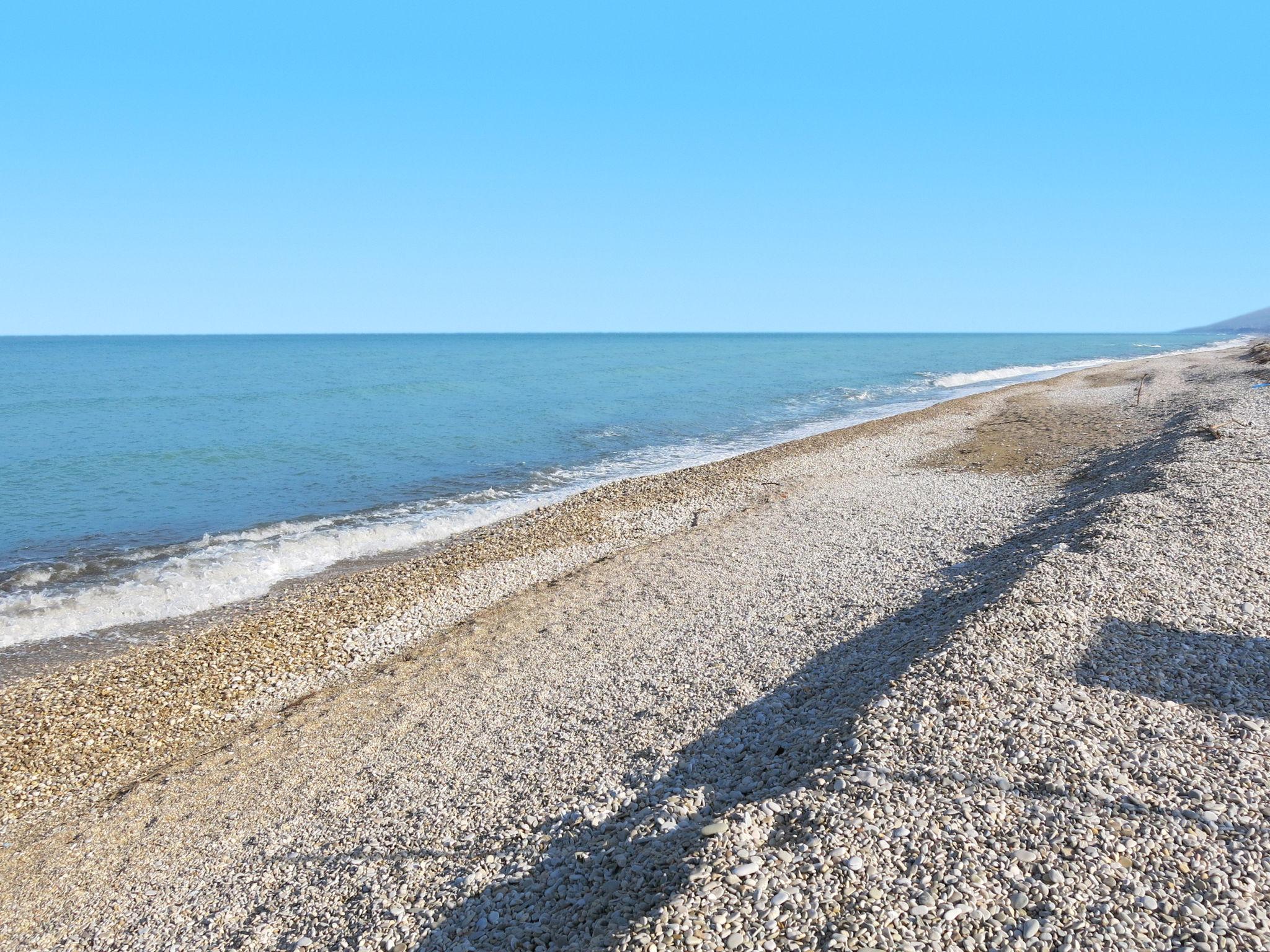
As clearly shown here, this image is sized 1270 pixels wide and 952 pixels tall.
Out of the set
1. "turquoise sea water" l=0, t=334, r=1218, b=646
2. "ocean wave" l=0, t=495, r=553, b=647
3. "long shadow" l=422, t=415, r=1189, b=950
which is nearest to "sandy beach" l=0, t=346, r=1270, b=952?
"long shadow" l=422, t=415, r=1189, b=950

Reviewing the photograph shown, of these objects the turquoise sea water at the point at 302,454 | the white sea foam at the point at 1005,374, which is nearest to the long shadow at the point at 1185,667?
the turquoise sea water at the point at 302,454

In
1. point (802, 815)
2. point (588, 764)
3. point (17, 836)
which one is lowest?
point (17, 836)

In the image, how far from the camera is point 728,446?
103 ft

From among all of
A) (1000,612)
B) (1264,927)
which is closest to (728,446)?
(1000,612)

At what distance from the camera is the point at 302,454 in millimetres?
29875

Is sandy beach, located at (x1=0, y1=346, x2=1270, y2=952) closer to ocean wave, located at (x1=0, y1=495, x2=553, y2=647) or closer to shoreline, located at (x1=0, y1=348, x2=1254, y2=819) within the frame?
shoreline, located at (x1=0, y1=348, x2=1254, y2=819)

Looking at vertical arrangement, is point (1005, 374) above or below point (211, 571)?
above

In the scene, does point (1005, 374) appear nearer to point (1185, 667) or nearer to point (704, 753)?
point (1185, 667)

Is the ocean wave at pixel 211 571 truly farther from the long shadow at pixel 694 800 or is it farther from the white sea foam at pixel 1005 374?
the white sea foam at pixel 1005 374

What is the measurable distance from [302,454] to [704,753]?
26.0m

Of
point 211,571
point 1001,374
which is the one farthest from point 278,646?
point 1001,374

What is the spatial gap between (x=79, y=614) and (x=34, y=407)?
41.2 metres

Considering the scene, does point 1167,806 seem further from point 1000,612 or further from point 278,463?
point 278,463

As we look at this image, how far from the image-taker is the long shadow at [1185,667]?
727cm
